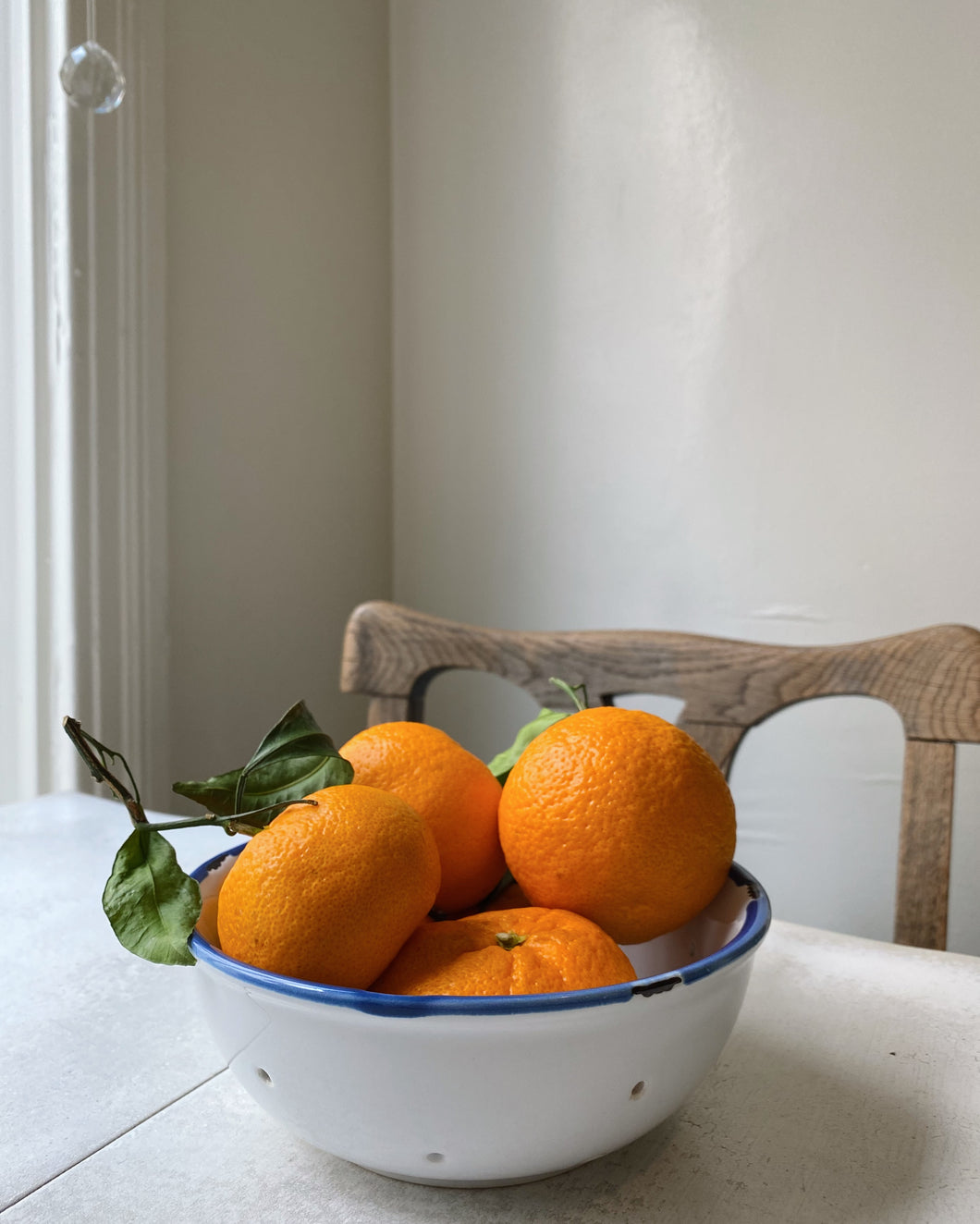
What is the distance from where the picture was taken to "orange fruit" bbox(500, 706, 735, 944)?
0.36m

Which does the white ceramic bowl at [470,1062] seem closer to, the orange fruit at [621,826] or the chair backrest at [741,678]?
the orange fruit at [621,826]

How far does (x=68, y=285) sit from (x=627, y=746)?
104cm

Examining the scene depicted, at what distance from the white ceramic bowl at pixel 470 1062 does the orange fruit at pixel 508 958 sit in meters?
0.02

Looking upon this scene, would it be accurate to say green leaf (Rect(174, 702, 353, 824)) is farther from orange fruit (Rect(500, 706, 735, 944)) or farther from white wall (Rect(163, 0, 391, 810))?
white wall (Rect(163, 0, 391, 810))

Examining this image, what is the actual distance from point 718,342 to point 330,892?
1226mm

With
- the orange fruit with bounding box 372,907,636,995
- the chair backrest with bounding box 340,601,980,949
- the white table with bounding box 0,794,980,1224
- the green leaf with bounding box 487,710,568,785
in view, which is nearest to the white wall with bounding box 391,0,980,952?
the chair backrest with bounding box 340,601,980,949

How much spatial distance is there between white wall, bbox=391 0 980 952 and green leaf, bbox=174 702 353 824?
3.54ft

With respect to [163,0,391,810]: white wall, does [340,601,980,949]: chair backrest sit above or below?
below

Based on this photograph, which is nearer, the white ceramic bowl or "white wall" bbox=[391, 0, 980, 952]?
the white ceramic bowl

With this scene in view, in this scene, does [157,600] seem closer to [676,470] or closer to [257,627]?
[257,627]

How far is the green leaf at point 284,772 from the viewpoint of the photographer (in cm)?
37

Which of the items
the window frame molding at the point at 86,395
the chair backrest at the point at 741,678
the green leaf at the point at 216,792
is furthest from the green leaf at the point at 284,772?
the window frame molding at the point at 86,395

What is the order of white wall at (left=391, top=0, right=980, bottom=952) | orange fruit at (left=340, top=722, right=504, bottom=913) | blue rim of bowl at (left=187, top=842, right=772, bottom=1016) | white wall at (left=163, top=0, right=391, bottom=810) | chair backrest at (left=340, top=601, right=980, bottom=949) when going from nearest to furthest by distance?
blue rim of bowl at (left=187, top=842, right=772, bottom=1016), orange fruit at (left=340, top=722, right=504, bottom=913), chair backrest at (left=340, top=601, right=980, bottom=949), white wall at (left=391, top=0, right=980, bottom=952), white wall at (left=163, top=0, right=391, bottom=810)

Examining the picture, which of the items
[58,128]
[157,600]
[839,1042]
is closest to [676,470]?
[157,600]
